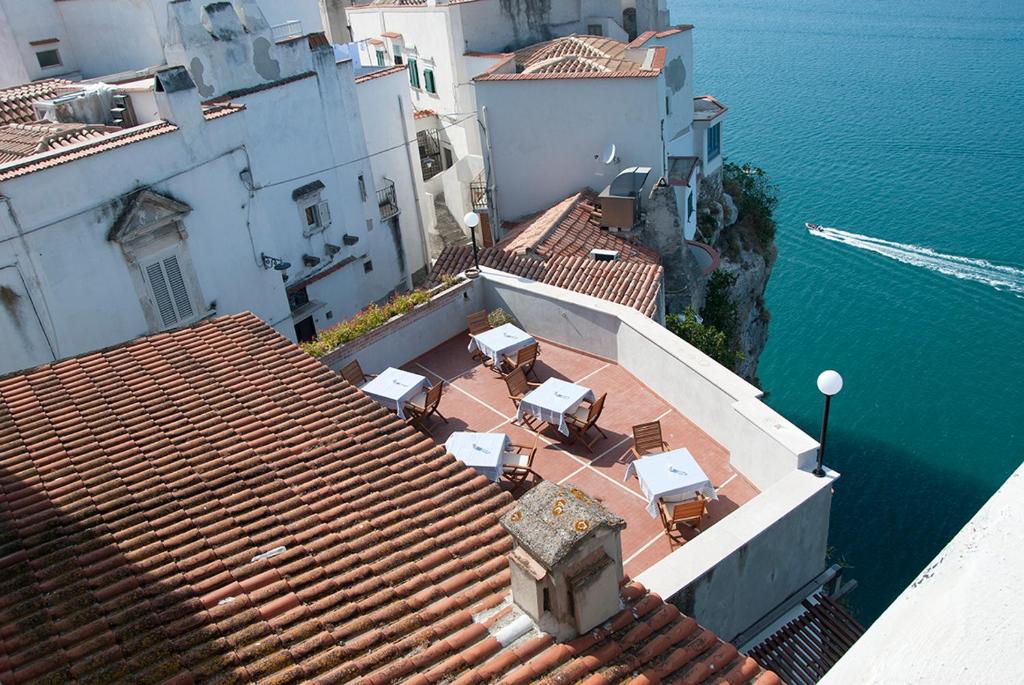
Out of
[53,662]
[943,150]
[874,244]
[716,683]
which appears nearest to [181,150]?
[53,662]

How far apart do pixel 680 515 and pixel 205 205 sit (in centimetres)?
1341

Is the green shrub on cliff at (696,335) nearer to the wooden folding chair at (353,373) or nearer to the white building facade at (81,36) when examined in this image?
the wooden folding chair at (353,373)

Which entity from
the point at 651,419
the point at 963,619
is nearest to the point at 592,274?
the point at 651,419

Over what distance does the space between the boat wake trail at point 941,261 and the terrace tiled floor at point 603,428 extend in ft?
134

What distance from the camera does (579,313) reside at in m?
18.4

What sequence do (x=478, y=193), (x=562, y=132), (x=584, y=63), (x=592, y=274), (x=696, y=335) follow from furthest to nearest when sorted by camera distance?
1. (x=478, y=193)
2. (x=584, y=63)
3. (x=562, y=132)
4. (x=696, y=335)
5. (x=592, y=274)

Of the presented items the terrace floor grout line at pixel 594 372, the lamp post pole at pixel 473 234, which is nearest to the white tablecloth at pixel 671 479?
the terrace floor grout line at pixel 594 372

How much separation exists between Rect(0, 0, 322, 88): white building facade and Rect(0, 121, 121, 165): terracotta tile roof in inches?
312

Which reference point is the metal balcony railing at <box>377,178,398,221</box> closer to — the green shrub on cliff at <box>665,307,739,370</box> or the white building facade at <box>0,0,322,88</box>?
the white building facade at <box>0,0,322,88</box>

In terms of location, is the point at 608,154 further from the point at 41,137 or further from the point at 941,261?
the point at 941,261

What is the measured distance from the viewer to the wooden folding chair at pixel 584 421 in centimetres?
1559

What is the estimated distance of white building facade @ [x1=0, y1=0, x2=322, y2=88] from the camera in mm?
27156

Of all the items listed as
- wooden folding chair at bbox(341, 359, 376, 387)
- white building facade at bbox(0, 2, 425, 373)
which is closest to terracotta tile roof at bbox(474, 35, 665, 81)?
white building facade at bbox(0, 2, 425, 373)

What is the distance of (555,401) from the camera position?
15844mm
